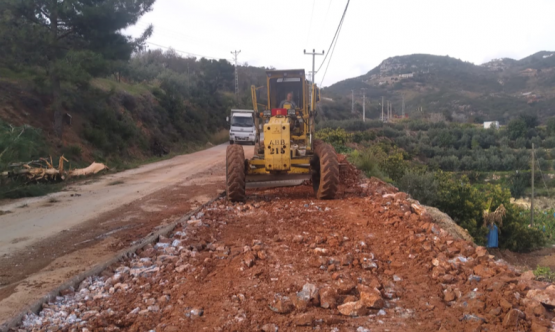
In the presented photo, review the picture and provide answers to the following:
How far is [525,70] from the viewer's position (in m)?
120

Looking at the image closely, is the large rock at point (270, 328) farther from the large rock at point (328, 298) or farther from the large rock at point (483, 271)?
the large rock at point (483, 271)

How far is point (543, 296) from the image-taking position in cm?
391

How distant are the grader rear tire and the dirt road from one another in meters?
1.00

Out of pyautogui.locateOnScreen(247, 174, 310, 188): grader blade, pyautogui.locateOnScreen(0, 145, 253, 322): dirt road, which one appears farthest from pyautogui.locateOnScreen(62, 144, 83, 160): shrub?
pyautogui.locateOnScreen(247, 174, 310, 188): grader blade

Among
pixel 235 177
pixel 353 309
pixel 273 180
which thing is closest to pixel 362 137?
pixel 273 180

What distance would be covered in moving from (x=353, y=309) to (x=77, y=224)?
20.2 ft

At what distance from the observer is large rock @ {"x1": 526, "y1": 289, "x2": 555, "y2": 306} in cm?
387

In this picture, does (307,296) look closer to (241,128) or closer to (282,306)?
(282,306)

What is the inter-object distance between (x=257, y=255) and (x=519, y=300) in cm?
289

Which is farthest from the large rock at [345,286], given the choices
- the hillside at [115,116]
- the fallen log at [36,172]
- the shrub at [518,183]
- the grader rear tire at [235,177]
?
the shrub at [518,183]

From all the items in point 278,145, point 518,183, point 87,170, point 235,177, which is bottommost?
point 518,183

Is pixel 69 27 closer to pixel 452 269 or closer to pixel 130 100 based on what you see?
pixel 130 100

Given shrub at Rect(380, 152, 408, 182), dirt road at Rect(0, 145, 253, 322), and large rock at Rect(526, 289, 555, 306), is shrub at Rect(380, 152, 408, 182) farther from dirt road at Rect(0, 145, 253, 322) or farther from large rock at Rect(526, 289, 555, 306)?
large rock at Rect(526, 289, 555, 306)

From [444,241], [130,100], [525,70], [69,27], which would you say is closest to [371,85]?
[525,70]
